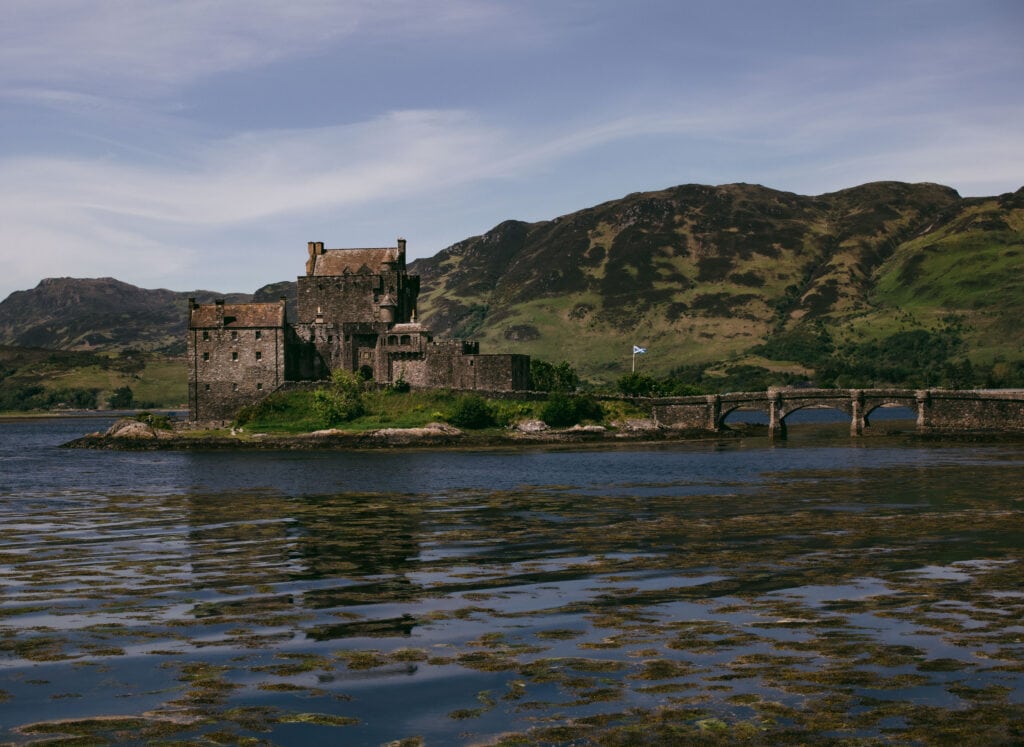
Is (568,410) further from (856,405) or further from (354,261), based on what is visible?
(856,405)

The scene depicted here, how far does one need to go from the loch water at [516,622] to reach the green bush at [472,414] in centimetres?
6384

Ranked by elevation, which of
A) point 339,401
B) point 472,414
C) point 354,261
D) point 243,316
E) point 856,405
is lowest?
point 472,414

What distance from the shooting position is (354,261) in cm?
13550

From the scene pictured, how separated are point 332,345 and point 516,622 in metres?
107

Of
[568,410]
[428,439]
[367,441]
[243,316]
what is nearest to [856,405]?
[568,410]

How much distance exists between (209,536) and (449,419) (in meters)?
78.6

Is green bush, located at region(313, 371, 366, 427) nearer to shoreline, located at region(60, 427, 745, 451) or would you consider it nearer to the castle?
shoreline, located at region(60, 427, 745, 451)

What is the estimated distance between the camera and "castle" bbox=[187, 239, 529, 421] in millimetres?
125938

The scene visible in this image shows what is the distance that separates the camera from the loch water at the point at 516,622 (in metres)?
17.8

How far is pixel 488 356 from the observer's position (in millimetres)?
127062

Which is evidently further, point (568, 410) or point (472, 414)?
point (568, 410)

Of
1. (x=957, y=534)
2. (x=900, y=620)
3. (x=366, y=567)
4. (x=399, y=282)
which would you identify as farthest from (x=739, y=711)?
(x=399, y=282)

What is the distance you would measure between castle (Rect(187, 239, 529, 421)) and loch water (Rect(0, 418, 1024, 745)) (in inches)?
2766

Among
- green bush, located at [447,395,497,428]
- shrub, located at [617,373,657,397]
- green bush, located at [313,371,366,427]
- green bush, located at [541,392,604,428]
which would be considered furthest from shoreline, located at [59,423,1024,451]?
shrub, located at [617,373,657,397]
